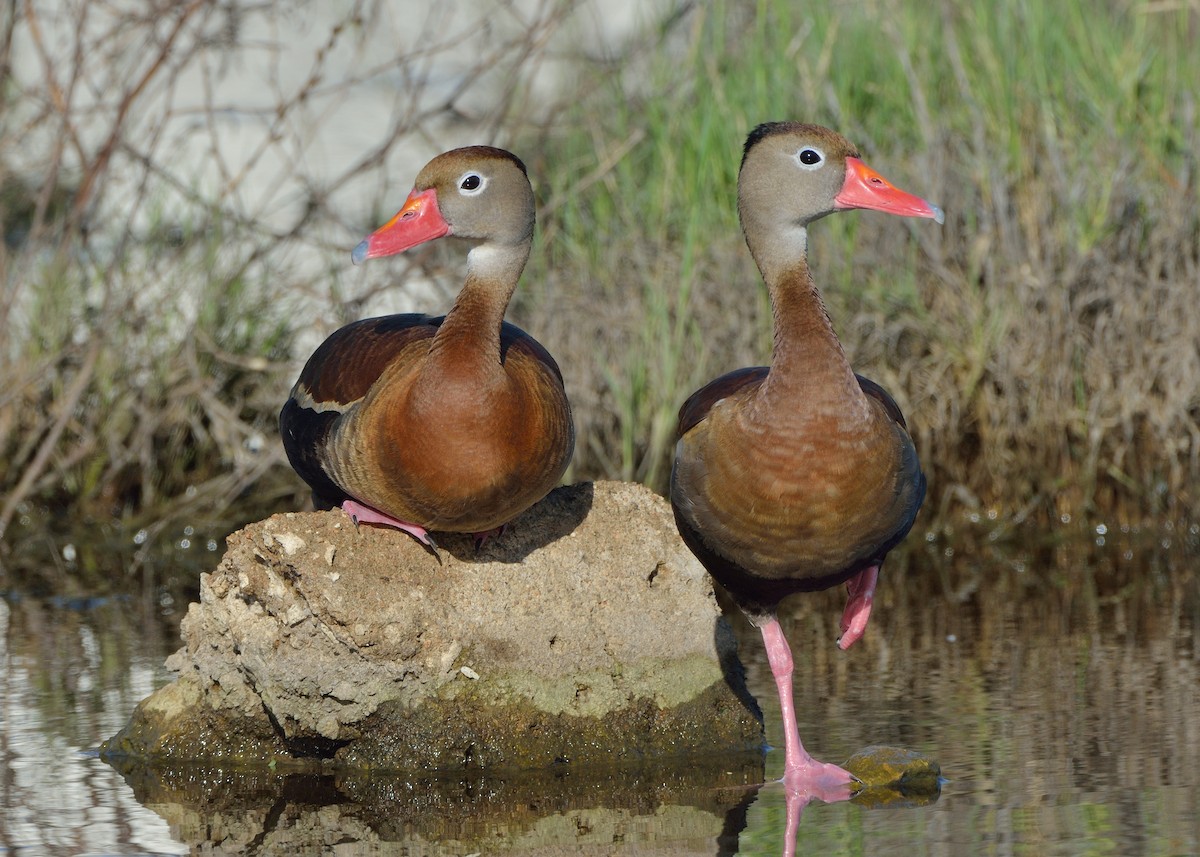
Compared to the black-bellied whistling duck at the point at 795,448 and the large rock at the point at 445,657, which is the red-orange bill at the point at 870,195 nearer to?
the black-bellied whistling duck at the point at 795,448

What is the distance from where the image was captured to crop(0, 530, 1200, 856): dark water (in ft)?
12.8

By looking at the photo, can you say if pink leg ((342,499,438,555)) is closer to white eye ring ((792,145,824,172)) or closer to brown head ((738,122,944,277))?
brown head ((738,122,944,277))

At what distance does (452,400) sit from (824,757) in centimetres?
126

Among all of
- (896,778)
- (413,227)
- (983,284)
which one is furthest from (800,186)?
(983,284)

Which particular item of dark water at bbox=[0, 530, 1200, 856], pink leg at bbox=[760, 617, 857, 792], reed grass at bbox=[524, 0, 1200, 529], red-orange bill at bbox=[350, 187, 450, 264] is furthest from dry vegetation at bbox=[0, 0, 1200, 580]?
pink leg at bbox=[760, 617, 857, 792]

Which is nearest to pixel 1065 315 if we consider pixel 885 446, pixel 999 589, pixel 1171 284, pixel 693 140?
pixel 1171 284

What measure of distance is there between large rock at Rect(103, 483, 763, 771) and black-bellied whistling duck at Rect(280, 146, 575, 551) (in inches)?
7.0

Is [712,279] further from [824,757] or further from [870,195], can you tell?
[824,757]

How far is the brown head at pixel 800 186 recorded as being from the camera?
4.53m

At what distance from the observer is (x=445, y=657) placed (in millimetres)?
4551

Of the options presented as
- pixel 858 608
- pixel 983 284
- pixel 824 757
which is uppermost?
pixel 983 284

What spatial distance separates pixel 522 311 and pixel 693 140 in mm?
1043

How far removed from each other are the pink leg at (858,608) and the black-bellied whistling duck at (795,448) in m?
0.24

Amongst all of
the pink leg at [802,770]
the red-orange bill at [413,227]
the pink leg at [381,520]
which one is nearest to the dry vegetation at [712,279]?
the red-orange bill at [413,227]
